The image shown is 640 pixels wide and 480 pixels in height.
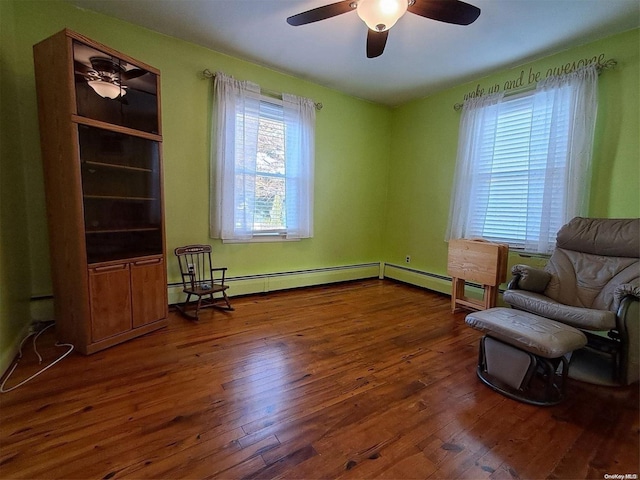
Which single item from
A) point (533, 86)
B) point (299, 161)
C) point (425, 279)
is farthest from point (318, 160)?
point (533, 86)

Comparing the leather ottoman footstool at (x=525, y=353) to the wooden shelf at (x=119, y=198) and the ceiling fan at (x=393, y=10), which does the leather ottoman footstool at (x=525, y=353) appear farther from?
the wooden shelf at (x=119, y=198)

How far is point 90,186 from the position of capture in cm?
219

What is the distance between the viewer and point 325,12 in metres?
1.96

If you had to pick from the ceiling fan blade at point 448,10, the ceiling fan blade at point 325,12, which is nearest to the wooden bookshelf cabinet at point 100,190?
the ceiling fan blade at point 325,12

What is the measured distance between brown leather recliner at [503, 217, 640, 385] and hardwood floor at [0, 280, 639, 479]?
9.7 inches

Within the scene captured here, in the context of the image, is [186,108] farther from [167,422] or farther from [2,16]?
[167,422]

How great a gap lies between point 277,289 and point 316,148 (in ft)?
6.63

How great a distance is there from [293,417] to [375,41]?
2638 millimetres

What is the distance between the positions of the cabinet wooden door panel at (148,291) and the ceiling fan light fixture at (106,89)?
137 centimetres

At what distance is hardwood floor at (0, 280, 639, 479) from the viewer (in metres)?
1.25

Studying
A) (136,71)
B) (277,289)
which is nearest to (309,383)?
(277,289)

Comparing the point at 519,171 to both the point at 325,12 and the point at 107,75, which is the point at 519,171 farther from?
the point at 107,75

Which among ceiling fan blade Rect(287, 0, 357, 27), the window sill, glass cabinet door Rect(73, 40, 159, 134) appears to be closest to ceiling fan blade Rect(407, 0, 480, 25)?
ceiling fan blade Rect(287, 0, 357, 27)

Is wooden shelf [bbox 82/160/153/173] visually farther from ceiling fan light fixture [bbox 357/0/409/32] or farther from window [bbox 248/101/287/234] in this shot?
ceiling fan light fixture [bbox 357/0/409/32]
